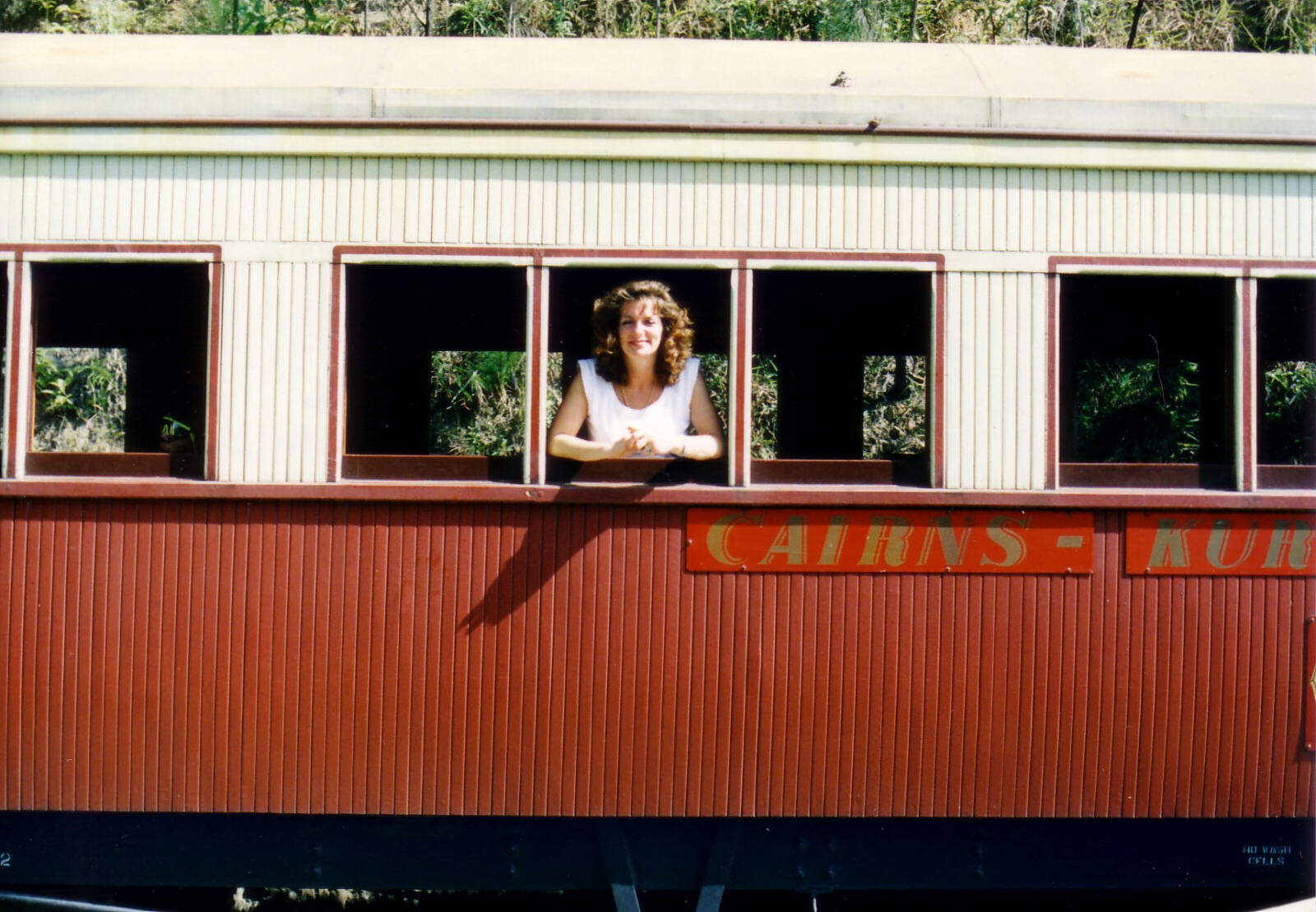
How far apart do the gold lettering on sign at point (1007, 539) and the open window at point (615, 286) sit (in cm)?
88

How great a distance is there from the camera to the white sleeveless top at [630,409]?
149 inches

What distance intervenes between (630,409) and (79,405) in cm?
1001

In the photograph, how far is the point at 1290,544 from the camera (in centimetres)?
376

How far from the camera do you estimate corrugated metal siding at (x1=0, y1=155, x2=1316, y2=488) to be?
368cm

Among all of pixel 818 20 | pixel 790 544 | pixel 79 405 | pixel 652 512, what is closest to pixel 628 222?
pixel 652 512

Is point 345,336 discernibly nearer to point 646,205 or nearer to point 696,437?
point 646,205

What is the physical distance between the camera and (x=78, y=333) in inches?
217

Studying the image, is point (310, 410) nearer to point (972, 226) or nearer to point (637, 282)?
point (637, 282)

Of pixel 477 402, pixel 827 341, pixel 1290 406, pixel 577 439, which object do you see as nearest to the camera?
pixel 577 439

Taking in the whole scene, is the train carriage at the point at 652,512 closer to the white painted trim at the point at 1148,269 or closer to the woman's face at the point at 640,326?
the white painted trim at the point at 1148,269

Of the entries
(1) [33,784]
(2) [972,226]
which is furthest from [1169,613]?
(1) [33,784]

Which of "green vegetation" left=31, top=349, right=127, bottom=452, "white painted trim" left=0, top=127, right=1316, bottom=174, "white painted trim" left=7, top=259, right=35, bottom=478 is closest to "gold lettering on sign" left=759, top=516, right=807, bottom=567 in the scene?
"white painted trim" left=0, top=127, right=1316, bottom=174

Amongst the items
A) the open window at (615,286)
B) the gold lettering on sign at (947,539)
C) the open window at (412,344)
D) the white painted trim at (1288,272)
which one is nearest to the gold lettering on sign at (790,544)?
the open window at (615,286)

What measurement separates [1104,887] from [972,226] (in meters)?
2.30
